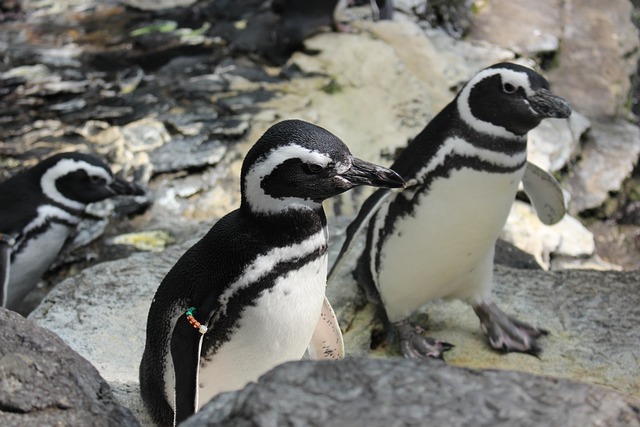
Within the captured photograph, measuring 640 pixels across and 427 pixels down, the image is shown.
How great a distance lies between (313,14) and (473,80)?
167 inches

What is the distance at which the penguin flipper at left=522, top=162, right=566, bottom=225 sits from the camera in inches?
132

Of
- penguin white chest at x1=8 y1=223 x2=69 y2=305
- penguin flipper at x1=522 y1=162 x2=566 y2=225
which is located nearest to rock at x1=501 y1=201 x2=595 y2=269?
penguin flipper at x1=522 y1=162 x2=566 y2=225

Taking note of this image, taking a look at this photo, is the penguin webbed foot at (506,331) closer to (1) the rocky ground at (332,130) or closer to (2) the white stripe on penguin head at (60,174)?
(1) the rocky ground at (332,130)

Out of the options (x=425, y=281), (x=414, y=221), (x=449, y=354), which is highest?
(x=414, y=221)

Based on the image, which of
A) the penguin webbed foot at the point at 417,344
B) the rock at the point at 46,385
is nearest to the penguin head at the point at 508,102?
the penguin webbed foot at the point at 417,344

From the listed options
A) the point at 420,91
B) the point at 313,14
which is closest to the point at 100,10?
→ the point at 313,14

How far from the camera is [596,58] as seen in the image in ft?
26.2

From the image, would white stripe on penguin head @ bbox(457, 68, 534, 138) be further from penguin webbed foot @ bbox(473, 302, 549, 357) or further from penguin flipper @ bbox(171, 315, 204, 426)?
penguin flipper @ bbox(171, 315, 204, 426)

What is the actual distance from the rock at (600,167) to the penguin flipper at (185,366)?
15.3 feet

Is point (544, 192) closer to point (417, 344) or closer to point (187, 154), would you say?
point (417, 344)

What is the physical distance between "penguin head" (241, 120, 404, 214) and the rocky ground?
0.64 metres

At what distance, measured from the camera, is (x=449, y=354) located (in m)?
3.20

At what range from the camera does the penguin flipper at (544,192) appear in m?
3.35

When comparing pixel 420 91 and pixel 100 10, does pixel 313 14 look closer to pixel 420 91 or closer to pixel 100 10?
pixel 420 91
